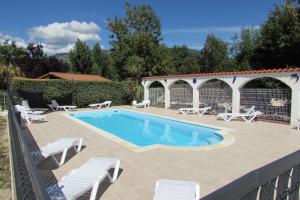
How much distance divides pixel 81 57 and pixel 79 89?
80.0 feet

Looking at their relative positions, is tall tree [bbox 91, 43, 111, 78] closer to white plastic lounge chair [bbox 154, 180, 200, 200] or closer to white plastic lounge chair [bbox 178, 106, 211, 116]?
white plastic lounge chair [bbox 178, 106, 211, 116]

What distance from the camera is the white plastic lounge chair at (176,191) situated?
4.38 meters

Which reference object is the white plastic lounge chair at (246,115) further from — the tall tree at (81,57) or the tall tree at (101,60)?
the tall tree at (101,60)

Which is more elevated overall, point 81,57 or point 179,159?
point 81,57

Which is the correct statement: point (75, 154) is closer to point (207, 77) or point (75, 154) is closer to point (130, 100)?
point (207, 77)

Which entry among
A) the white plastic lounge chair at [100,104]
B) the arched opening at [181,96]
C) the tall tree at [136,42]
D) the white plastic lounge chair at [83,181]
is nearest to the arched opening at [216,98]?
the arched opening at [181,96]

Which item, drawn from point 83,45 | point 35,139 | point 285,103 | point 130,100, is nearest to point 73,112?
point 130,100

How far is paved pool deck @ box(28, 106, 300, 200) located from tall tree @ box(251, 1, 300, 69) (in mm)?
12781

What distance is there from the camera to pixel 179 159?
7.61 meters

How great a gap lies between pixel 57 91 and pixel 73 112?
330 cm

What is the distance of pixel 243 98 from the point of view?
56.2 ft

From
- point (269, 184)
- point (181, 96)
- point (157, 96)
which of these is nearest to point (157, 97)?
point (157, 96)

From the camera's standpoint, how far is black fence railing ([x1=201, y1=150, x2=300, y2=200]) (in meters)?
1.24

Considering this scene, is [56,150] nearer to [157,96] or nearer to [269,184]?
[269,184]
